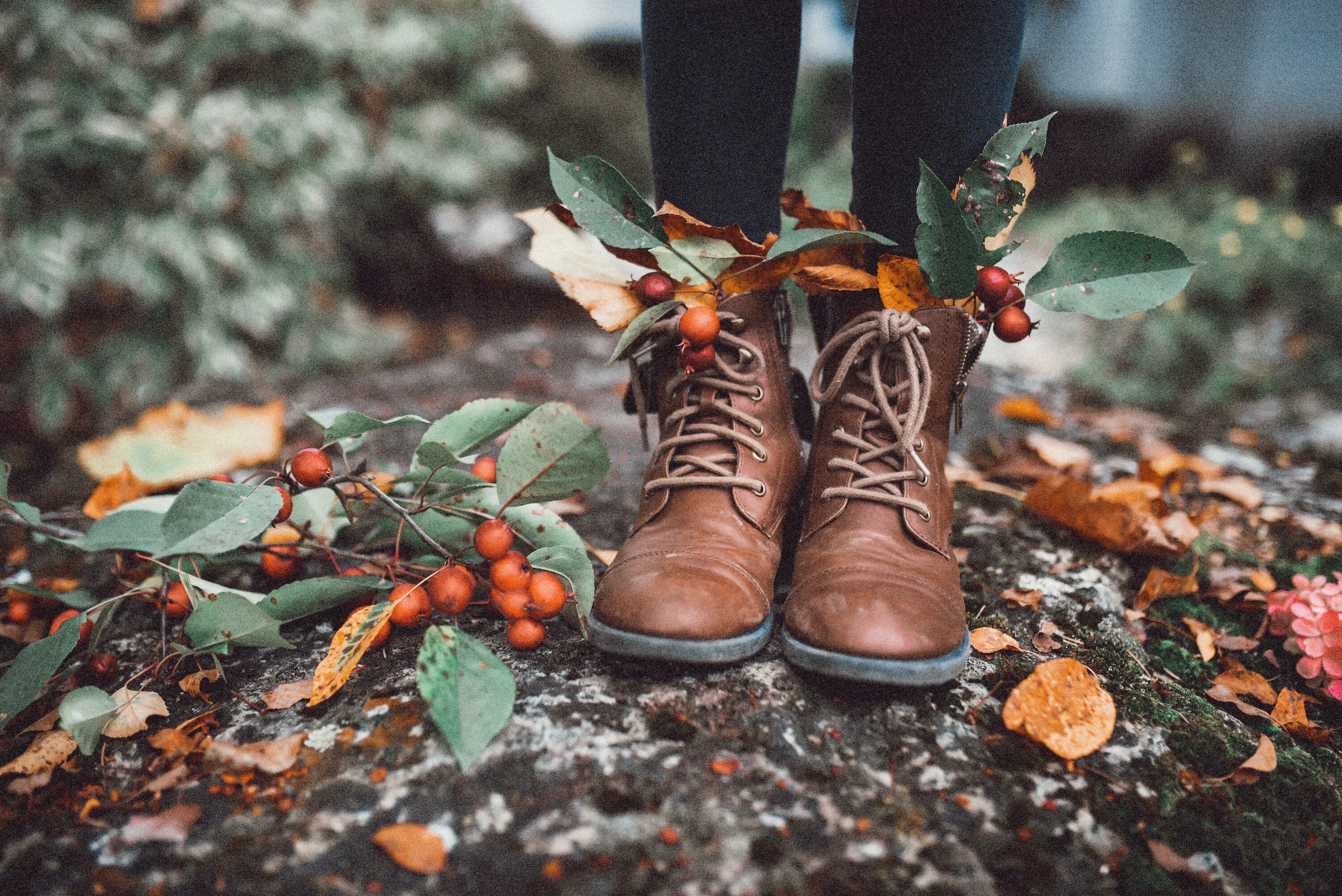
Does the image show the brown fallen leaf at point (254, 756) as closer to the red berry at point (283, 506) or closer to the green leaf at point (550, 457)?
the red berry at point (283, 506)

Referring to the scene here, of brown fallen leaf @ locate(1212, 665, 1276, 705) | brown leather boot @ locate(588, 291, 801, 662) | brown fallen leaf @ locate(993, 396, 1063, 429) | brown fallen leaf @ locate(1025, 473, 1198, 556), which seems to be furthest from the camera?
brown fallen leaf @ locate(993, 396, 1063, 429)

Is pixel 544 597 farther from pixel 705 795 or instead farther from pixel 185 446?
pixel 185 446

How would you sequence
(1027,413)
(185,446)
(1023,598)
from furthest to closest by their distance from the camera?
(1027,413) → (185,446) → (1023,598)

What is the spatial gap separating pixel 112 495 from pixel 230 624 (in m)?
0.63

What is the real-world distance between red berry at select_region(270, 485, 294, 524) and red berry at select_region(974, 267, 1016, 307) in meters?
0.92

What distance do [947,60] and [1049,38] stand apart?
559 centimetres

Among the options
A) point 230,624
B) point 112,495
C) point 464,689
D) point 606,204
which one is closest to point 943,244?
point 606,204

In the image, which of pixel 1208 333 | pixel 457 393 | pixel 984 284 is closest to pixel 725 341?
pixel 984 284

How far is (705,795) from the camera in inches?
27.5

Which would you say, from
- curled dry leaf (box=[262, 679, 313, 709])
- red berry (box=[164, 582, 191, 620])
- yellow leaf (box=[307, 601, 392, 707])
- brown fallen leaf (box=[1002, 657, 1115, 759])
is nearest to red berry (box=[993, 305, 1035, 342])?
brown fallen leaf (box=[1002, 657, 1115, 759])

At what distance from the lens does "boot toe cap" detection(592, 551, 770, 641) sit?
83 cm

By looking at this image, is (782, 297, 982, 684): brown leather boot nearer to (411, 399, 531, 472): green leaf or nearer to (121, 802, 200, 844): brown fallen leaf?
(411, 399, 531, 472): green leaf

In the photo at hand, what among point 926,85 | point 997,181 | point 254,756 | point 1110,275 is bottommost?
point 254,756

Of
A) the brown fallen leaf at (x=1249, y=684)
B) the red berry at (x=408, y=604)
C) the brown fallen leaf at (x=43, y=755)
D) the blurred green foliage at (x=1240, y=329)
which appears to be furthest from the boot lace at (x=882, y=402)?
the blurred green foliage at (x=1240, y=329)
